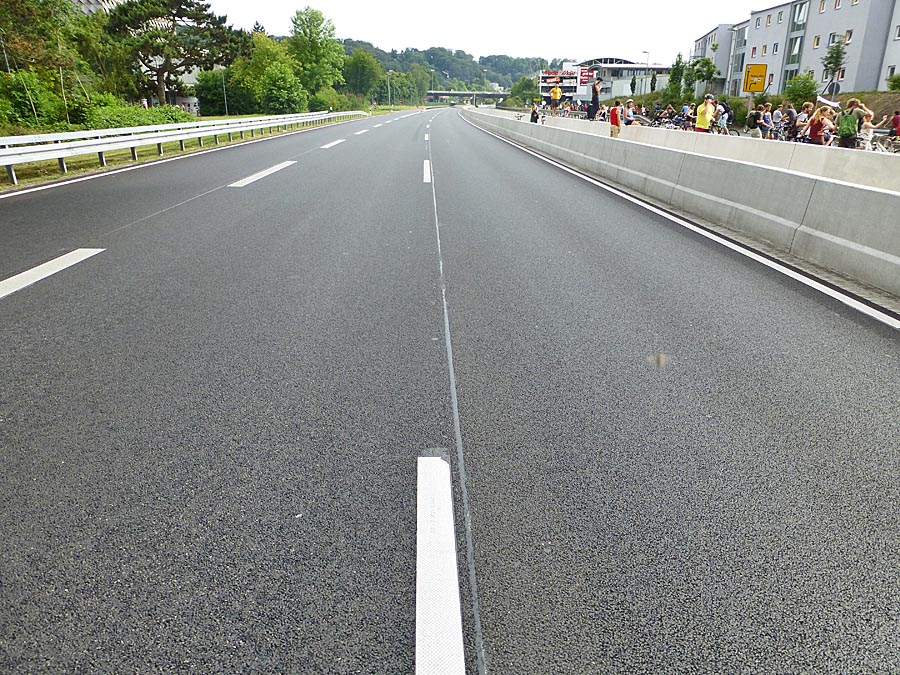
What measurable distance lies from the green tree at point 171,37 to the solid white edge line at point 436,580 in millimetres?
84850

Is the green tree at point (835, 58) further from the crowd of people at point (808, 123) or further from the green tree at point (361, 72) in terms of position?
the green tree at point (361, 72)

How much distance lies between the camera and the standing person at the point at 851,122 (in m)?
15.6

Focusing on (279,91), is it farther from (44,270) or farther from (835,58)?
(44,270)

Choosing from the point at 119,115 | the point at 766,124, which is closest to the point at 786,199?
the point at 766,124

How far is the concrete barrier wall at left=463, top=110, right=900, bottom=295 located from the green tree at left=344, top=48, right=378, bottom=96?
141m

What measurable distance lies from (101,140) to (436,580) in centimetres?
1743

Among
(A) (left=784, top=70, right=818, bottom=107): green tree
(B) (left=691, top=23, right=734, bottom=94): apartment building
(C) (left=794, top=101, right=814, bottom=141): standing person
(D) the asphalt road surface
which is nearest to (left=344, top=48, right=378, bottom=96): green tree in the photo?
(B) (left=691, top=23, right=734, bottom=94): apartment building

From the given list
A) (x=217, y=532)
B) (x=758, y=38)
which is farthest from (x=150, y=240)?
(x=758, y=38)

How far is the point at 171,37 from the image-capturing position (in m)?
76.0

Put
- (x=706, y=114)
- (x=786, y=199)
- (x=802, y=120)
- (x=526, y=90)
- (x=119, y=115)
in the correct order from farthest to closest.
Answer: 1. (x=526, y=90)
2. (x=119, y=115)
3. (x=706, y=114)
4. (x=802, y=120)
5. (x=786, y=199)

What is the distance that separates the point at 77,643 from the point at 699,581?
220 centimetres

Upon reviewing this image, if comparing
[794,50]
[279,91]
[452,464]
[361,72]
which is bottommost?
[452,464]

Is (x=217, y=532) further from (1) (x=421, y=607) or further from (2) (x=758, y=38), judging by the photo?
(2) (x=758, y=38)

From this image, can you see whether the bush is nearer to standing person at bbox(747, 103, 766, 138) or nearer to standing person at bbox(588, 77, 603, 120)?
standing person at bbox(588, 77, 603, 120)
